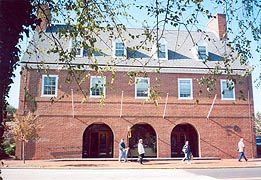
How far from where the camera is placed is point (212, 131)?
72.2 feet

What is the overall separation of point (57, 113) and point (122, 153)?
18.8 feet

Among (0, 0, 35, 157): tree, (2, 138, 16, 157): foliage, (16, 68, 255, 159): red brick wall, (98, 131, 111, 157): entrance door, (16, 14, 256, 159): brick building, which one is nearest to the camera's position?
(0, 0, 35, 157): tree

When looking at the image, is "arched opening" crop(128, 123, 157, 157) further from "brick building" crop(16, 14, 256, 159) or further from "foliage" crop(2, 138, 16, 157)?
"foliage" crop(2, 138, 16, 157)

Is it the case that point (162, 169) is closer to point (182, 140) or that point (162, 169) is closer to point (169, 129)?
point (169, 129)

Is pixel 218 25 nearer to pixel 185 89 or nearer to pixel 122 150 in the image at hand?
pixel 185 89

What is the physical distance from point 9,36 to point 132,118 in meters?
18.0

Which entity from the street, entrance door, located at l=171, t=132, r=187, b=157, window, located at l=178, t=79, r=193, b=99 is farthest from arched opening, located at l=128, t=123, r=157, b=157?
the street

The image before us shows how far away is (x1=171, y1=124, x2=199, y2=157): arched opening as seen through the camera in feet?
76.4

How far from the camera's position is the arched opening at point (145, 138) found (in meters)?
A: 22.9

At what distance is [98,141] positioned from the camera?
22797 millimetres

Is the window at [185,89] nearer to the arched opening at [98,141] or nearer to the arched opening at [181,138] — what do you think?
the arched opening at [181,138]

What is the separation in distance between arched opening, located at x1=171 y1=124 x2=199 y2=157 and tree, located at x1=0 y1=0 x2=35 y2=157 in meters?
20.7

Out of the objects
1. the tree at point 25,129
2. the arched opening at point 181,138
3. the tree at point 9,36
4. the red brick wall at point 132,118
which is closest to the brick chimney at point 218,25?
the red brick wall at point 132,118

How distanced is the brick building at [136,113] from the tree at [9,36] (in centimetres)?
1605
